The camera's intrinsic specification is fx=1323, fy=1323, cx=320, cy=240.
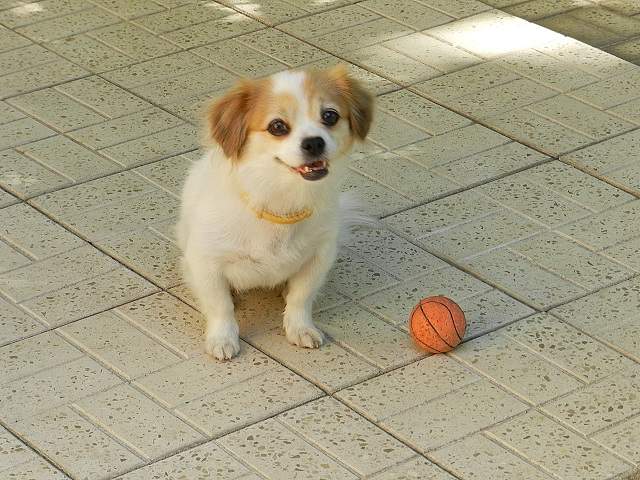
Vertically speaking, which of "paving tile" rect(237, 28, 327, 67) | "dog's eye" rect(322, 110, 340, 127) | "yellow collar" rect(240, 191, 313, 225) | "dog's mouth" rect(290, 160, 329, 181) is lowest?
"paving tile" rect(237, 28, 327, 67)

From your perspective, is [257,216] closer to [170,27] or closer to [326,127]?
[326,127]

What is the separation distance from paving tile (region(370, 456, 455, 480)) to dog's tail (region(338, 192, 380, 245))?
52.7 inches

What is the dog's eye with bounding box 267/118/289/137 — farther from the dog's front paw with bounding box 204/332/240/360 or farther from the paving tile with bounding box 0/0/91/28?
the paving tile with bounding box 0/0/91/28

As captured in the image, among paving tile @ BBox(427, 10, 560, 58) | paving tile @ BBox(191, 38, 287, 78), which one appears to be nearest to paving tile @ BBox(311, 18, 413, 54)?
paving tile @ BBox(427, 10, 560, 58)

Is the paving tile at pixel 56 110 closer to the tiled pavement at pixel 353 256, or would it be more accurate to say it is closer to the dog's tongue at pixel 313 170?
the tiled pavement at pixel 353 256

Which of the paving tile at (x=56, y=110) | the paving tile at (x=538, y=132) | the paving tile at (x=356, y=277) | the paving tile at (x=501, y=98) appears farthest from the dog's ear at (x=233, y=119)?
the paving tile at (x=501, y=98)

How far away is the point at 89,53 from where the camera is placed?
6.73m

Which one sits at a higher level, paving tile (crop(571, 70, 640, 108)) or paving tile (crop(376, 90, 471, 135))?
paving tile (crop(571, 70, 640, 108))

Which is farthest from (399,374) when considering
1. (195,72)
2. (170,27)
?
(170,27)

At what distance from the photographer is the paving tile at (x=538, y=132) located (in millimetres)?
5844

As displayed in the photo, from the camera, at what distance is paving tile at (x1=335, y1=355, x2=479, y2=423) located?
4105 millimetres

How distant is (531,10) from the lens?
7.45 meters

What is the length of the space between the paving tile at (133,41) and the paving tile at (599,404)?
3333 millimetres

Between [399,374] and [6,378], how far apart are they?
126 cm
